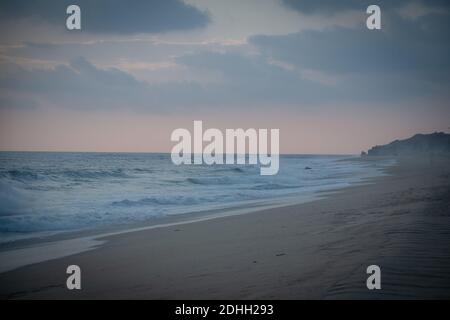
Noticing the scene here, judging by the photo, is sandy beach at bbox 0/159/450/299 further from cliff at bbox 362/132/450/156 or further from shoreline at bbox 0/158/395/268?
cliff at bbox 362/132/450/156

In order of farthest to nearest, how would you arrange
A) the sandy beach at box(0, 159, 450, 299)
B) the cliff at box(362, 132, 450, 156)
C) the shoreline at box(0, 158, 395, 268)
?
the cliff at box(362, 132, 450, 156)
the shoreline at box(0, 158, 395, 268)
the sandy beach at box(0, 159, 450, 299)

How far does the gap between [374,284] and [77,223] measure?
29.4 feet

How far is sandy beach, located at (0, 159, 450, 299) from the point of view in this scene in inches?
174

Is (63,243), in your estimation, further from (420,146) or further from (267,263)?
(420,146)

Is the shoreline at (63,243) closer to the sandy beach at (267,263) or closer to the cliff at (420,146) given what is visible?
the sandy beach at (267,263)

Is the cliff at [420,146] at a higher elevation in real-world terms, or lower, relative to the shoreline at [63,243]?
higher

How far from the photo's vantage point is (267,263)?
5547 millimetres

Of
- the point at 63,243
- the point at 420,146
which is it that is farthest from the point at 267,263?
the point at 420,146

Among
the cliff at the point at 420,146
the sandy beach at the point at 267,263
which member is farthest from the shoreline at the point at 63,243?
the cliff at the point at 420,146

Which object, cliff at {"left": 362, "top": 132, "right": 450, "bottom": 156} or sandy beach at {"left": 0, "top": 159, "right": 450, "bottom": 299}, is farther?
cliff at {"left": 362, "top": 132, "right": 450, "bottom": 156}

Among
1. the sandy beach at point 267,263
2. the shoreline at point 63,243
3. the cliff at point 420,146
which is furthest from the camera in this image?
the cliff at point 420,146

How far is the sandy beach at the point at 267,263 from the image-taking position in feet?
14.5

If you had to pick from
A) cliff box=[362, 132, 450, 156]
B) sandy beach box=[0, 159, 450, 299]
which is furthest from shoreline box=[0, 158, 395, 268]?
cliff box=[362, 132, 450, 156]
